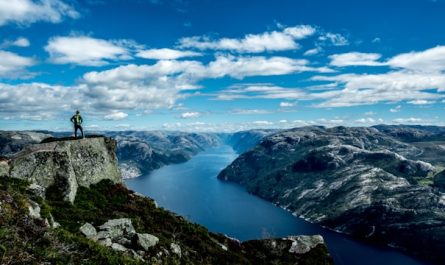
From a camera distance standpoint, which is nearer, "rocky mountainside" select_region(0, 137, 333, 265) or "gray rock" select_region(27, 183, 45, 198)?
"rocky mountainside" select_region(0, 137, 333, 265)

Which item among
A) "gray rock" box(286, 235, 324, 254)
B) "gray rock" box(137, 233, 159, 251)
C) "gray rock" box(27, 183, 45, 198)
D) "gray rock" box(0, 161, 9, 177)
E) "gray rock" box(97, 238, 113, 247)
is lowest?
"gray rock" box(286, 235, 324, 254)

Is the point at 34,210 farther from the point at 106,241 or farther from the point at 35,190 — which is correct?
the point at 35,190

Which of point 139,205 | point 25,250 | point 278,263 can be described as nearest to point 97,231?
point 25,250

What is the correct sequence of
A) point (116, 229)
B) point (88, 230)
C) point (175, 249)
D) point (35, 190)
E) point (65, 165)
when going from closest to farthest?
point (88, 230)
point (116, 229)
point (175, 249)
point (35, 190)
point (65, 165)

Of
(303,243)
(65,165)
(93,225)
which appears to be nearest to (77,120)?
(65,165)

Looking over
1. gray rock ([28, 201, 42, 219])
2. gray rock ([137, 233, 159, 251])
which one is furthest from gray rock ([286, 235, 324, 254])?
gray rock ([28, 201, 42, 219])

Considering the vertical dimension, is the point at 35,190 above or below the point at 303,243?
above

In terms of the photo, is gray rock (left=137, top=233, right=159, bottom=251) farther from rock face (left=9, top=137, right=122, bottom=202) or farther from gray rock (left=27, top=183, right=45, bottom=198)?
rock face (left=9, top=137, right=122, bottom=202)
